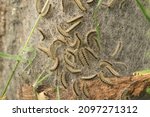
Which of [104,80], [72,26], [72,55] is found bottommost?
[104,80]

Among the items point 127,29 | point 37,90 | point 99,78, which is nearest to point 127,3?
point 127,29

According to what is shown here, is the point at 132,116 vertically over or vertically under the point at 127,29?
under

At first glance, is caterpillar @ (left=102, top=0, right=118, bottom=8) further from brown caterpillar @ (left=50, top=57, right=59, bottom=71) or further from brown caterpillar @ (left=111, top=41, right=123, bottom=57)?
brown caterpillar @ (left=50, top=57, right=59, bottom=71)

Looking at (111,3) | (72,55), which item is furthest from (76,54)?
(111,3)

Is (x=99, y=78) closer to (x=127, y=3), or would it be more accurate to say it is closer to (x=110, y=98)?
(x=110, y=98)

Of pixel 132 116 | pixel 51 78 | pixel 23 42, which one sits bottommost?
→ pixel 132 116

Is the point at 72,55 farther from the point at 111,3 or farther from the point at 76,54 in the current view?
the point at 111,3

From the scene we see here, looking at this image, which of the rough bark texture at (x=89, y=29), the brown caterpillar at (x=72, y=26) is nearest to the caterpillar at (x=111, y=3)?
the rough bark texture at (x=89, y=29)

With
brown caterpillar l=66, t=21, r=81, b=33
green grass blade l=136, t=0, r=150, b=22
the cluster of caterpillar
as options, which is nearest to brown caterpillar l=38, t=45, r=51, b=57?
the cluster of caterpillar

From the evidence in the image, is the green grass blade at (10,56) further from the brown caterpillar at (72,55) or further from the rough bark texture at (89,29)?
the brown caterpillar at (72,55)
